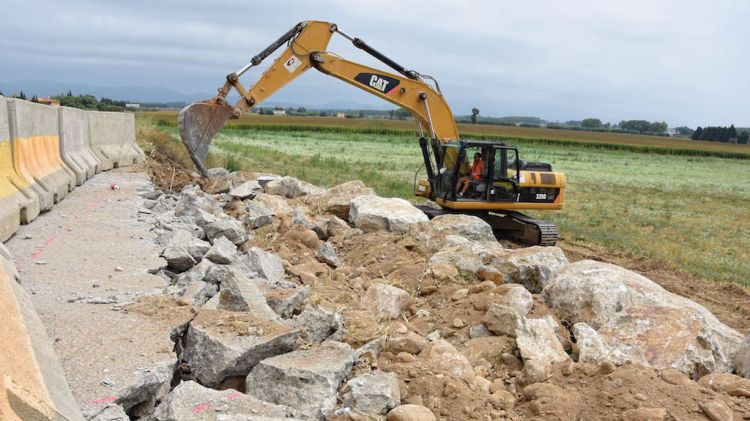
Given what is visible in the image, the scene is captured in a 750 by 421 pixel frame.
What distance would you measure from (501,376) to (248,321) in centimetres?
189

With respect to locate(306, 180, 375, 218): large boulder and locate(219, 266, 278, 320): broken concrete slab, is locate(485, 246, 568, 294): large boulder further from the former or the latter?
locate(306, 180, 375, 218): large boulder

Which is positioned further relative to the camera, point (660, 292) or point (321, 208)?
point (321, 208)

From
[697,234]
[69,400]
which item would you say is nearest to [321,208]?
[69,400]

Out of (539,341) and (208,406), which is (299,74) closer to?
(539,341)

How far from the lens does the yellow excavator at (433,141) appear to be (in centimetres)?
1248

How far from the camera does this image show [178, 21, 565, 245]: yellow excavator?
12484mm

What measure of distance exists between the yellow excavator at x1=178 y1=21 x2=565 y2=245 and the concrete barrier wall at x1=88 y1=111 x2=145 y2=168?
2.64 meters

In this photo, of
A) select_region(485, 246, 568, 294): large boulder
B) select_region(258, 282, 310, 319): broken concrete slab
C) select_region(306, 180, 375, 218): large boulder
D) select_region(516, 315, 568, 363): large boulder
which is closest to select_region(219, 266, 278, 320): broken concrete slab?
select_region(258, 282, 310, 319): broken concrete slab

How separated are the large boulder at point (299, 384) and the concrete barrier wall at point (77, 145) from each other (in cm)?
808

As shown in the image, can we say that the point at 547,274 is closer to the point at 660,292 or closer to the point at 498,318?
the point at 660,292

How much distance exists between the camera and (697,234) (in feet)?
53.5

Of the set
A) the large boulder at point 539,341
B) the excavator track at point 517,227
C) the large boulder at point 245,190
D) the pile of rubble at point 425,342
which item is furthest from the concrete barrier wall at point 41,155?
the excavator track at point 517,227

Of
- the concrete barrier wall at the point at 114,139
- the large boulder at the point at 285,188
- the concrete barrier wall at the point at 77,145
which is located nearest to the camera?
the concrete barrier wall at the point at 77,145

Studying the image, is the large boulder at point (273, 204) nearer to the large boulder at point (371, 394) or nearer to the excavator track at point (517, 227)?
the excavator track at point (517, 227)
